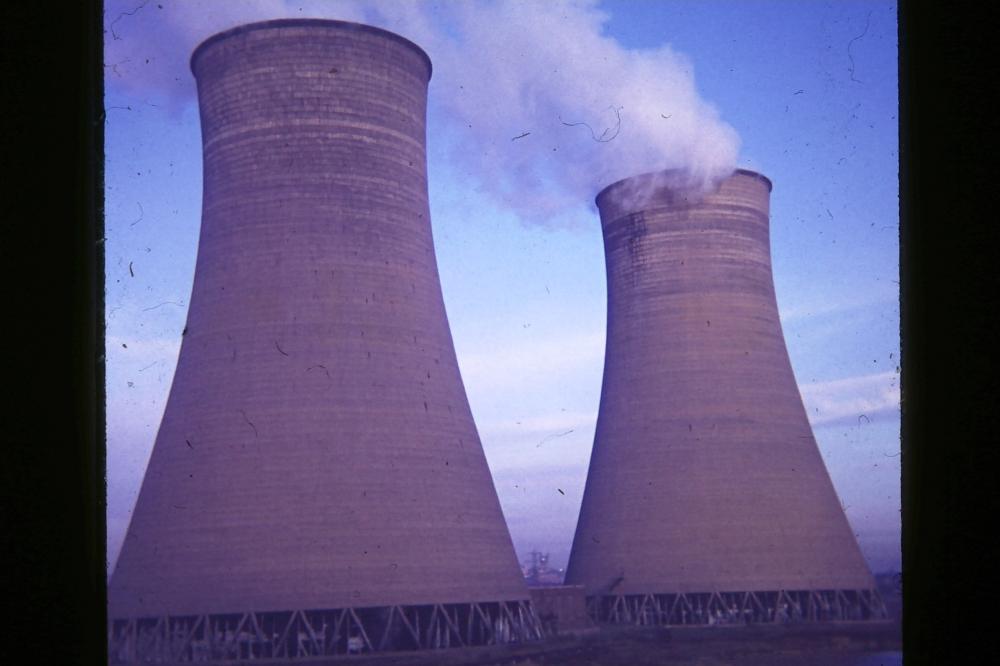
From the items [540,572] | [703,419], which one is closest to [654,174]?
[703,419]

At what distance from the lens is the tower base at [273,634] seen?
12.9 meters

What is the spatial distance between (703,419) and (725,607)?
3.40 meters

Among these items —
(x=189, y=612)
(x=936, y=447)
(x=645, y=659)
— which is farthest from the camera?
(x=645, y=659)

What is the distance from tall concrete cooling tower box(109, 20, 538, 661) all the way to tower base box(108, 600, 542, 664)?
0.02 metres

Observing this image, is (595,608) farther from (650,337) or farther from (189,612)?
(189,612)

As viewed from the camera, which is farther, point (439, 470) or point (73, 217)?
point (439, 470)

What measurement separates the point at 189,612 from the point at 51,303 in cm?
1125

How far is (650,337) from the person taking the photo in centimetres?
1798

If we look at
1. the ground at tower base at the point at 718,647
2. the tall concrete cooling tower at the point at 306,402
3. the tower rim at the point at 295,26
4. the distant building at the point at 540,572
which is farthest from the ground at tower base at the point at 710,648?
the distant building at the point at 540,572

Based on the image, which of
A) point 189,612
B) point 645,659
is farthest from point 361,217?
point 645,659

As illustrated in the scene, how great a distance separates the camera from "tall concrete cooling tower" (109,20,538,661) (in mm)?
12453

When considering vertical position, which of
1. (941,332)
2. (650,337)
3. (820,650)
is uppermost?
(650,337)

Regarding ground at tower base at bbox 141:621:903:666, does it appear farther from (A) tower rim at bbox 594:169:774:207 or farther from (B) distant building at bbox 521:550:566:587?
(B) distant building at bbox 521:550:566:587

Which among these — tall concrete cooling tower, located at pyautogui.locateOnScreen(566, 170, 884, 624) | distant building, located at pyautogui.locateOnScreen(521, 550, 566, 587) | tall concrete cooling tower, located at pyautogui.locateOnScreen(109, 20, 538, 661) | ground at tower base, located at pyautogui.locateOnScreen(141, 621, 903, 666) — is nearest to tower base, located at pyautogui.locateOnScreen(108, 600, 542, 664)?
tall concrete cooling tower, located at pyautogui.locateOnScreen(109, 20, 538, 661)
